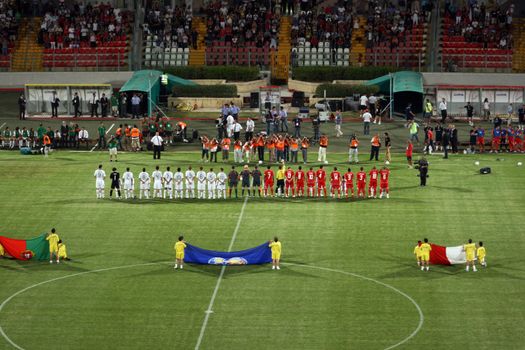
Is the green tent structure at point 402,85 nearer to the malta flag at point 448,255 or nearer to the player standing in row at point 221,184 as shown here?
the player standing in row at point 221,184

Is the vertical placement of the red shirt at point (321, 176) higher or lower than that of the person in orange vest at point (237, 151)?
lower

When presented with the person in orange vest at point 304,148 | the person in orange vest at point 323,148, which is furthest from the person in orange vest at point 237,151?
the person in orange vest at point 323,148

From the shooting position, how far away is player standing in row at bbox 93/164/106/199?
206 ft

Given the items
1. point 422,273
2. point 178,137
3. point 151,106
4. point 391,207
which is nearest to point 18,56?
point 151,106

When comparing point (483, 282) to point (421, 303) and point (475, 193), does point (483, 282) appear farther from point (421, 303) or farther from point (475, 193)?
point (475, 193)

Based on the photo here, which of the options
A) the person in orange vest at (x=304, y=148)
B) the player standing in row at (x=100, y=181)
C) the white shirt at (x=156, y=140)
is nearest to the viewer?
the player standing in row at (x=100, y=181)

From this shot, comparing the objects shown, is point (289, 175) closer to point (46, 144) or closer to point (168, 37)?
point (46, 144)

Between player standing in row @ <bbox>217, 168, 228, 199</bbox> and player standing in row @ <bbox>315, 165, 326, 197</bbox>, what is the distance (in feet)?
15.1

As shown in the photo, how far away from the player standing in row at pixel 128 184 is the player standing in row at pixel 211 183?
3754 mm

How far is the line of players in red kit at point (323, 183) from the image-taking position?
205 feet

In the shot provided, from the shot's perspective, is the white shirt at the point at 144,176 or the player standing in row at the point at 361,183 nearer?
the white shirt at the point at 144,176

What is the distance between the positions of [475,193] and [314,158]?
33.7 ft

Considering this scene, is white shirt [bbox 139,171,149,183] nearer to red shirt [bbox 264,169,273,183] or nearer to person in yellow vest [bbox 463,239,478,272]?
red shirt [bbox 264,169,273,183]

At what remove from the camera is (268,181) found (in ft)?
207
